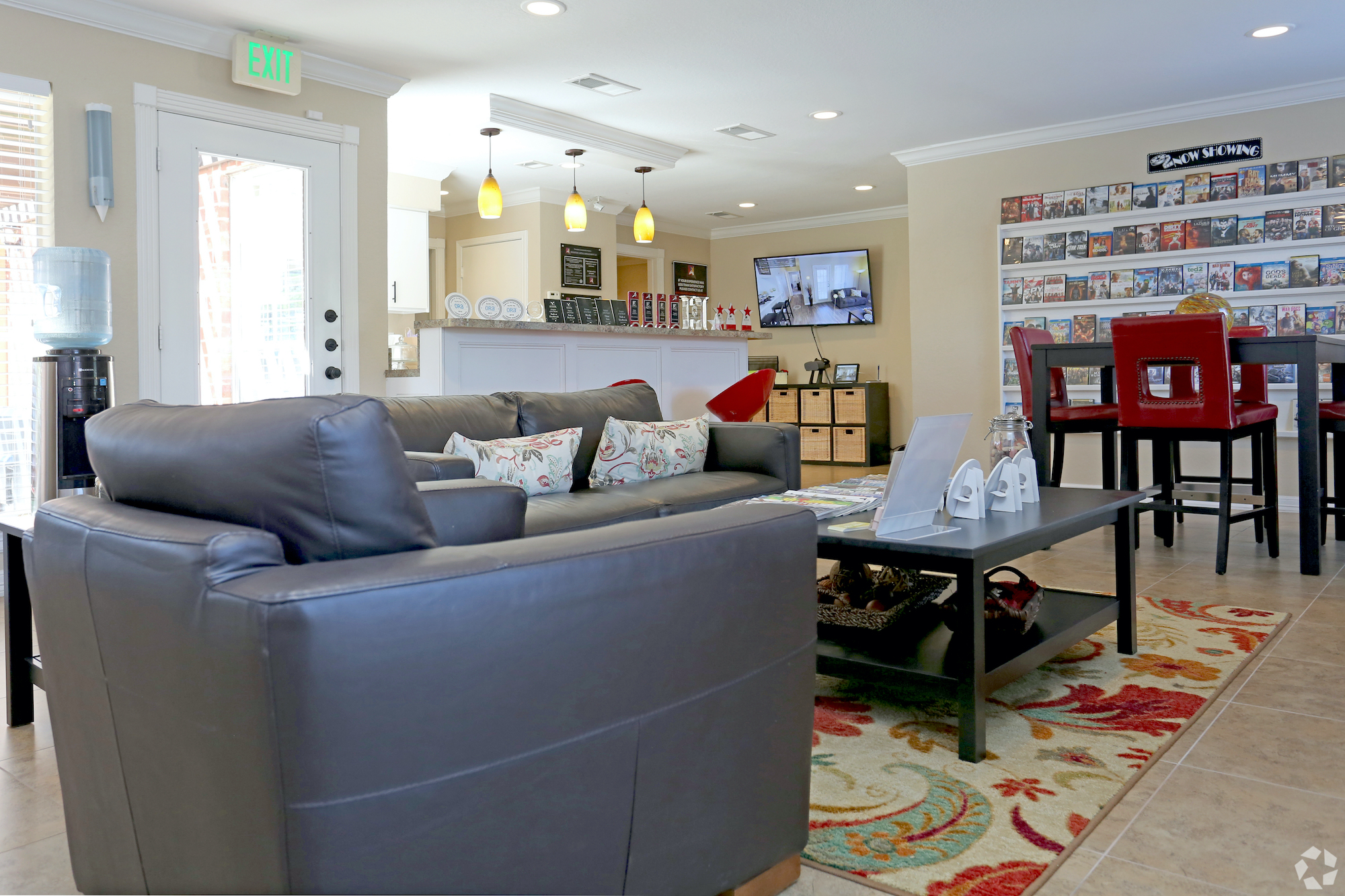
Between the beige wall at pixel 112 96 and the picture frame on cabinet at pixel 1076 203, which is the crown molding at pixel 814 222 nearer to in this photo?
the picture frame on cabinet at pixel 1076 203

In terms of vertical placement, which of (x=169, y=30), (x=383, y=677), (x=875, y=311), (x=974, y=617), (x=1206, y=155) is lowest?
(x=974, y=617)

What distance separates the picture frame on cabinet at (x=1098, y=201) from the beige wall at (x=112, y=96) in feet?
16.5

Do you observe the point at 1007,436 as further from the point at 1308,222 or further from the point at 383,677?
the point at 1308,222

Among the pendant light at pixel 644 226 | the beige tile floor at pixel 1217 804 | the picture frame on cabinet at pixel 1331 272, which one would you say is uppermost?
the pendant light at pixel 644 226

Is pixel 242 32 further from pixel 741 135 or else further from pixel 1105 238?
pixel 1105 238

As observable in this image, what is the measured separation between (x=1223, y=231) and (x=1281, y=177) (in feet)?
1.37

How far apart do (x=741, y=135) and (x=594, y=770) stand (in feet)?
19.3

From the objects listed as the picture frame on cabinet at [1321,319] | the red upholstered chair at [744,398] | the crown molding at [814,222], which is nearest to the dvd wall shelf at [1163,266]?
the picture frame on cabinet at [1321,319]

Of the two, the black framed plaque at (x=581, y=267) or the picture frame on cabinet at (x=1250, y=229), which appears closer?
the picture frame on cabinet at (x=1250, y=229)

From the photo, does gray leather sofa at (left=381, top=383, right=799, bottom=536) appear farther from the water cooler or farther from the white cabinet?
the white cabinet

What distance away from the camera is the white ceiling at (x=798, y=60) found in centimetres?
429

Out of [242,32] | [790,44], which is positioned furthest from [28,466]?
Answer: [790,44]

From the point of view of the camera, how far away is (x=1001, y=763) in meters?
1.93

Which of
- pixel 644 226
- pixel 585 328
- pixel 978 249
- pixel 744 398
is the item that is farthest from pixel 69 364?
pixel 978 249
